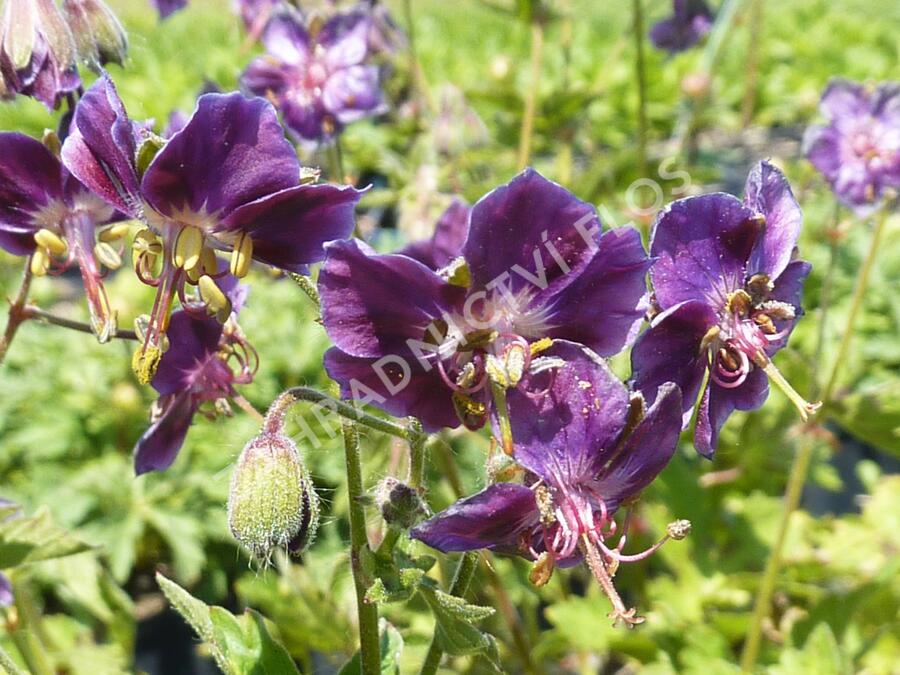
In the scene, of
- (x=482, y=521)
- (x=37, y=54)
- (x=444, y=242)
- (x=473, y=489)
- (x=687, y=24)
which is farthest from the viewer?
(x=687, y=24)

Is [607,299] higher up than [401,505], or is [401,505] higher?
[607,299]

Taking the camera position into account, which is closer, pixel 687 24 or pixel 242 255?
pixel 242 255

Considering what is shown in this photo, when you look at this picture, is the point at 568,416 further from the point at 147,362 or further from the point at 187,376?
the point at 187,376

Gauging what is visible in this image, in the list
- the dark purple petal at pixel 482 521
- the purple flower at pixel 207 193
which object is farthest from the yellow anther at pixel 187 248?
the dark purple petal at pixel 482 521

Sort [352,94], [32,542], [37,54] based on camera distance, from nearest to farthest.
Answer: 1. [37,54]
2. [32,542]
3. [352,94]

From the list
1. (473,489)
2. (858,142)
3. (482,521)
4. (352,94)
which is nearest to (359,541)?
(482,521)
